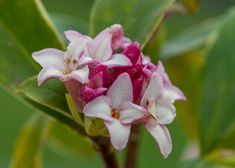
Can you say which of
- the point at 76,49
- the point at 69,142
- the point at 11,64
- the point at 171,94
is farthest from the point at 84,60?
the point at 69,142

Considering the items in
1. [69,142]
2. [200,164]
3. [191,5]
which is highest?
[191,5]

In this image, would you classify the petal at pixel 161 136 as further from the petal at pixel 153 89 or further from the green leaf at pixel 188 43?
the green leaf at pixel 188 43

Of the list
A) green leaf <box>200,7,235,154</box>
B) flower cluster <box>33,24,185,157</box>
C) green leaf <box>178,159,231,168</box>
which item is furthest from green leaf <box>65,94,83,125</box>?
green leaf <box>200,7,235,154</box>

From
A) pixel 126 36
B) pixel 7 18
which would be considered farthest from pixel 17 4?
pixel 126 36

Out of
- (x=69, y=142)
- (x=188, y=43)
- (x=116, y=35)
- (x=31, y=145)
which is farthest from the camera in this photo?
(x=69, y=142)

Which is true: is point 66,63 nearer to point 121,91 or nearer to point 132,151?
point 121,91

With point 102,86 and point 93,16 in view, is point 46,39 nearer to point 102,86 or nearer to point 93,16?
point 93,16
